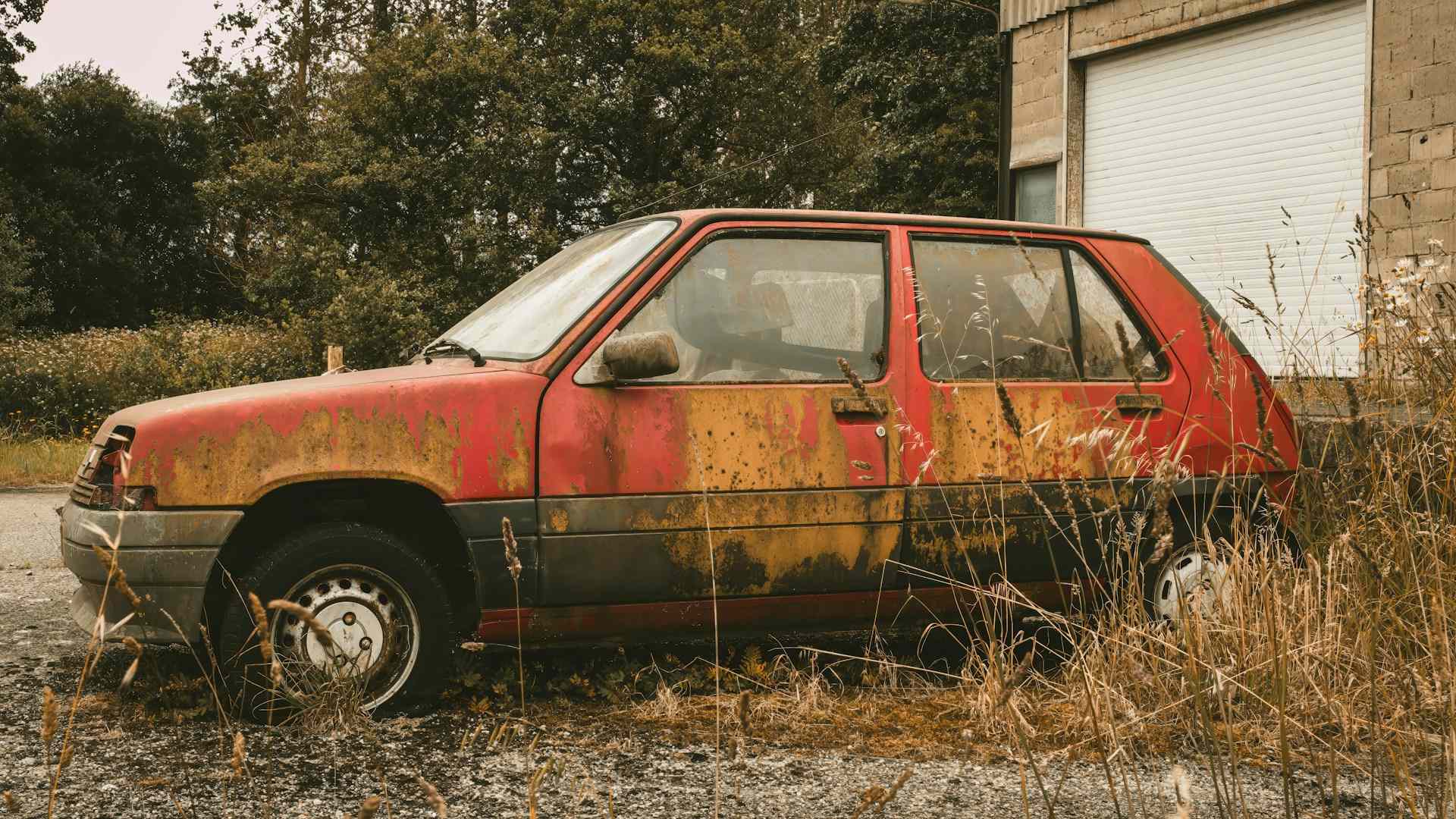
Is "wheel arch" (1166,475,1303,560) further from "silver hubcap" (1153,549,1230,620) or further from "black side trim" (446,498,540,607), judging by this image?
"black side trim" (446,498,540,607)

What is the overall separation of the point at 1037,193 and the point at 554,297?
1119cm

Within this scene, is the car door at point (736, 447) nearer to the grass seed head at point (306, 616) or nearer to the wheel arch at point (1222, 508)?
the wheel arch at point (1222, 508)

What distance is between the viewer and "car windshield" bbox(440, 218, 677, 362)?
4.45 meters

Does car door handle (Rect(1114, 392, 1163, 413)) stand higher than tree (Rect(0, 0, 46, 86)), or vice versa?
tree (Rect(0, 0, 46, 86))

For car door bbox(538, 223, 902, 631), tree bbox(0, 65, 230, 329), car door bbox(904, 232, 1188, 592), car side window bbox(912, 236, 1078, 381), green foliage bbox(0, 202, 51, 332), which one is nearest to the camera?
car door bbox(538, 223, 902, 631)

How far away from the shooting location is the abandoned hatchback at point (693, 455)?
4.04 metres

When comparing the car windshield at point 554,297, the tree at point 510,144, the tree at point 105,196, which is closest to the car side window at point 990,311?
the car windshield at point 554,297

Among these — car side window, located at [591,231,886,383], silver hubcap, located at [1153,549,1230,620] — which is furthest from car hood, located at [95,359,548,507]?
silver hubcap, located at [1153,549,1230,620]

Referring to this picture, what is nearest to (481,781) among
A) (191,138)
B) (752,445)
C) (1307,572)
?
(752,445)

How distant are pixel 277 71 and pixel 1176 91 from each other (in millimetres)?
29533

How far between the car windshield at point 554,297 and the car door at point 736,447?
0.49 ft

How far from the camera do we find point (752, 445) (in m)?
4.43

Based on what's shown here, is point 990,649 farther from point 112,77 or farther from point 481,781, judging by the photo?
point 112,77

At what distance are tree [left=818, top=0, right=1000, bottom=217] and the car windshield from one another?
17.5 meters
